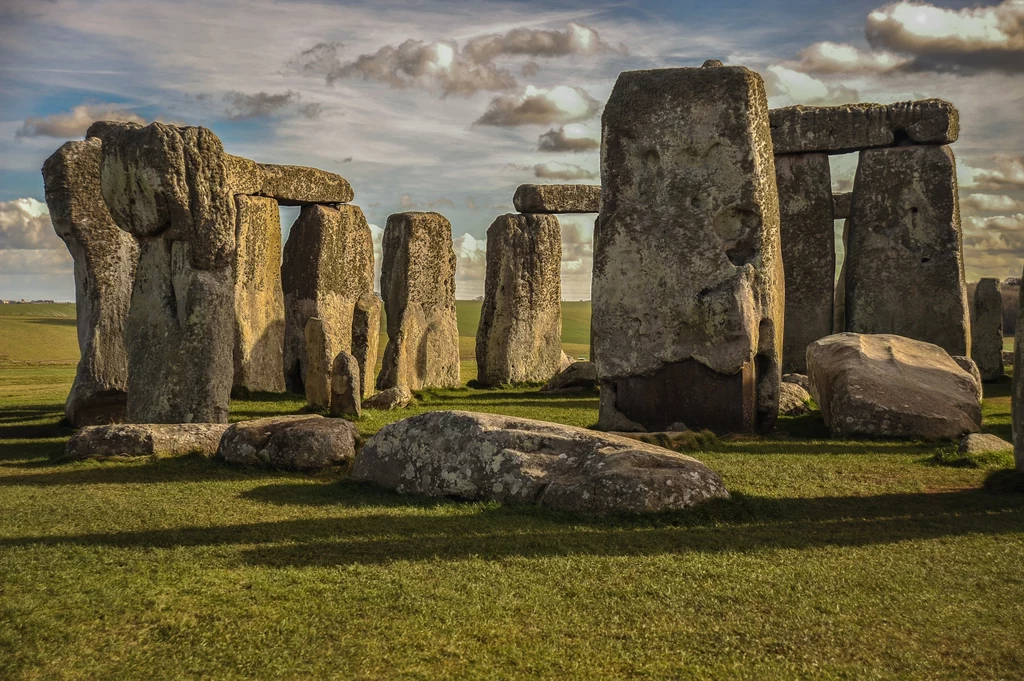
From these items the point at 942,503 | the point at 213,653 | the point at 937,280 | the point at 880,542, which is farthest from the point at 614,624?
the point at 937,280

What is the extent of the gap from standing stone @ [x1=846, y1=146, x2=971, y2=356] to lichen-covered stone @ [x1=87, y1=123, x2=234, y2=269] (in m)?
12.3

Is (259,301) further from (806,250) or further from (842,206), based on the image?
(842,206)

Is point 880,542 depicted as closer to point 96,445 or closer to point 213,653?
point 213,653

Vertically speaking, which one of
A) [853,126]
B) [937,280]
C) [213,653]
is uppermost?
[853,126]

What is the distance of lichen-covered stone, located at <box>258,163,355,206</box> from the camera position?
17.9m

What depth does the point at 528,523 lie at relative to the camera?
6.76m

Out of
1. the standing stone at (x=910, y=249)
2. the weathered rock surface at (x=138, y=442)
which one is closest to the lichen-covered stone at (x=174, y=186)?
the weathered rock surface at (x=138, y=442)

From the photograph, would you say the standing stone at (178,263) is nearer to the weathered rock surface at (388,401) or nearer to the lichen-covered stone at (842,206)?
the weathered rock surface at (388,401)

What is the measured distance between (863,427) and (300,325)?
1038 centimetres

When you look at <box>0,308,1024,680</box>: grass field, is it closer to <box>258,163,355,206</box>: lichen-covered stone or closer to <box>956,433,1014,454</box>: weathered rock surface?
<box>956,433,1014,454</box>: weathered rock surface

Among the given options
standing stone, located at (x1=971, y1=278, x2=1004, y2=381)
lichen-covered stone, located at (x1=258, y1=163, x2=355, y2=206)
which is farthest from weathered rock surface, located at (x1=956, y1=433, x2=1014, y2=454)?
lichen-covered stone, located at (x1=258, y1=163, x2=355, y2=206)

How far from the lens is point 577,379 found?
18250 millimetres

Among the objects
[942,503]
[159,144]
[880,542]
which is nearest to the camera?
[880,542]

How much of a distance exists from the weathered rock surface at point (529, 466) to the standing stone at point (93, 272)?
637 centimetres
